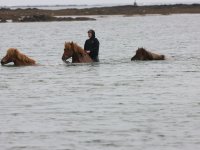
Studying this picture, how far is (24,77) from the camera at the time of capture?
79.2 feet

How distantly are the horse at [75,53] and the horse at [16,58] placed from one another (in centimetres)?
170

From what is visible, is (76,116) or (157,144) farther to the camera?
(76,116)

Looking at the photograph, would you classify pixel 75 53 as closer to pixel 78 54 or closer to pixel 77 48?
pixel 78 54

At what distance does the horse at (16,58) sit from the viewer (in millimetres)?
26709

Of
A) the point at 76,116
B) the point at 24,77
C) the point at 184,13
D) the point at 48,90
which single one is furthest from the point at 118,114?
the point at 184,13

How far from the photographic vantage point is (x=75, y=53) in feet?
87.7

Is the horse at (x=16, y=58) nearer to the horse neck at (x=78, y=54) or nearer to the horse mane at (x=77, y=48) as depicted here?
the horse neck at (x=78, y=54)

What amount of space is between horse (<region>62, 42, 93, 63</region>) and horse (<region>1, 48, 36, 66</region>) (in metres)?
1.70

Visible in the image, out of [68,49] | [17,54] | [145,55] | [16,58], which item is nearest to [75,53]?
[68,49]

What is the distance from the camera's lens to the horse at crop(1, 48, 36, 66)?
26.7 m

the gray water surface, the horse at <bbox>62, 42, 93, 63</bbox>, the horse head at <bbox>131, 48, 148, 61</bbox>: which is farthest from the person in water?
the horse head at <bbox>131, 48, 148, 61</bbox>

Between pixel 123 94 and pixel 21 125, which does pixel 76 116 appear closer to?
pixel 21 125

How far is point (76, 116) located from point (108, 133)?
81.4 inches

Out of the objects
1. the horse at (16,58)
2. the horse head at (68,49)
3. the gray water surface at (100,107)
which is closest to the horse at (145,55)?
the gray water surface at (100,107)
